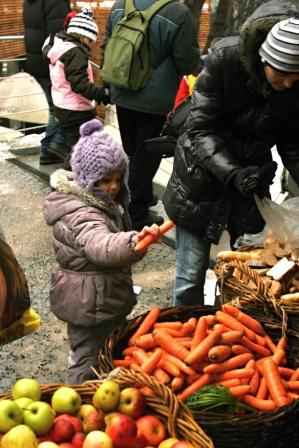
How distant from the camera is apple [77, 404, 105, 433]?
2.04 metres

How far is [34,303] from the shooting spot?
15.4ft

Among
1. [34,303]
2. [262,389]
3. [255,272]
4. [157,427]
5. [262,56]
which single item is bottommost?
[34,303]

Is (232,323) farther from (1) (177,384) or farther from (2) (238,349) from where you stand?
(1) (177,384)

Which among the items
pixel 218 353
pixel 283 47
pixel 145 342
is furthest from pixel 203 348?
pixel 283 47

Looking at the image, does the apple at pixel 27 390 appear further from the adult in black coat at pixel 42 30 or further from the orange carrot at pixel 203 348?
the adult in black coat at pixel 42 30

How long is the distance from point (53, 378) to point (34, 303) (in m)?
0.90

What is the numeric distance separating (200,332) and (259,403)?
401 millimetres

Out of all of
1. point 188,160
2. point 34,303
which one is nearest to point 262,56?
point 188,160

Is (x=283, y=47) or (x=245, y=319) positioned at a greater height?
(x=283, y=47)

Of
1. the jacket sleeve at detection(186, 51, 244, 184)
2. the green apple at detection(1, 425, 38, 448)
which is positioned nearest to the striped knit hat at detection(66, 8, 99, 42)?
the jacket sleeve at detection(186, 51, 244, 184)

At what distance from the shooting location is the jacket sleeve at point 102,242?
2.87 metres

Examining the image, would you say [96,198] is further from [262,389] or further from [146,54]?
[146,54]

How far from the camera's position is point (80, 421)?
6.76ft

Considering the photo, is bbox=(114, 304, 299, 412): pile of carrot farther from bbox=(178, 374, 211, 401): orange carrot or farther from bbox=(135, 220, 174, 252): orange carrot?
bbox=(135, 220, 174, 252): orange carrot
